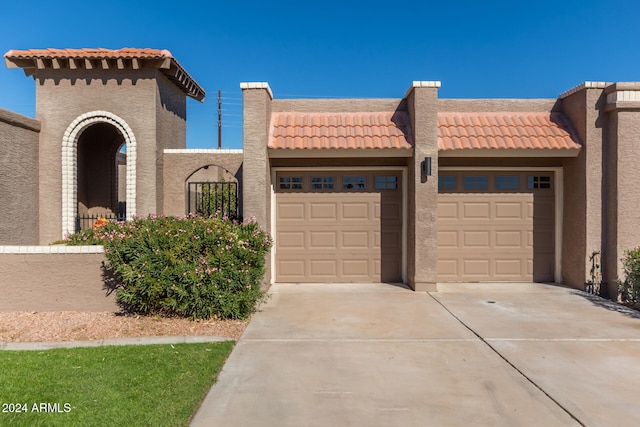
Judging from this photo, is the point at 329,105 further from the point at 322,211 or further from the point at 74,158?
the point at 74,158

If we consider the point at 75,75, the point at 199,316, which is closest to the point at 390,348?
the point at 199,316

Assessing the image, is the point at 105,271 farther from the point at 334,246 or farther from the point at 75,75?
the point at 75,75

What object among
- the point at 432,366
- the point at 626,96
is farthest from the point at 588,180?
the point at 432,366

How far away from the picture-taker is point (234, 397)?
151 inches

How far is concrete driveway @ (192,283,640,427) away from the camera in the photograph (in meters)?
3.56

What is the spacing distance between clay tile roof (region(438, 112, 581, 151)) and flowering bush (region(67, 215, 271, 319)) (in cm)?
526

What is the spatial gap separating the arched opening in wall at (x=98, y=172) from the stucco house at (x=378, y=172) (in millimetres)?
1518

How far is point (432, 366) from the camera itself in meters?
4.60

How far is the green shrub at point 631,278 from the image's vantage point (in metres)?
7.24

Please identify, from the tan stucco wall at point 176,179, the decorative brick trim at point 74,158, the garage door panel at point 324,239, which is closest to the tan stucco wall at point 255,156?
the garage door panel at point 324,239

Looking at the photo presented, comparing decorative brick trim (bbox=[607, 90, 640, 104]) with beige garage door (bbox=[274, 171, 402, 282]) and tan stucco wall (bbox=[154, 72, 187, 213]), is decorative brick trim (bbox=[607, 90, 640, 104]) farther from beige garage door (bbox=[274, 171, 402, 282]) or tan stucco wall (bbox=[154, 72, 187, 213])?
tan stucco wall (bbox=[154, 72, 187, 213])

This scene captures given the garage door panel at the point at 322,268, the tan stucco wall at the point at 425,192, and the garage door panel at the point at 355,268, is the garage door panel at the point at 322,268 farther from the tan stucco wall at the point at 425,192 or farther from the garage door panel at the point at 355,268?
the tan stucco wall at the point at 425,192

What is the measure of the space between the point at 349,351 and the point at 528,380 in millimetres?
2106

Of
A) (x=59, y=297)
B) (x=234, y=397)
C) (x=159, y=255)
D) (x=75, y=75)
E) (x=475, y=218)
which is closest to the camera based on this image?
(x=234, y=397)
